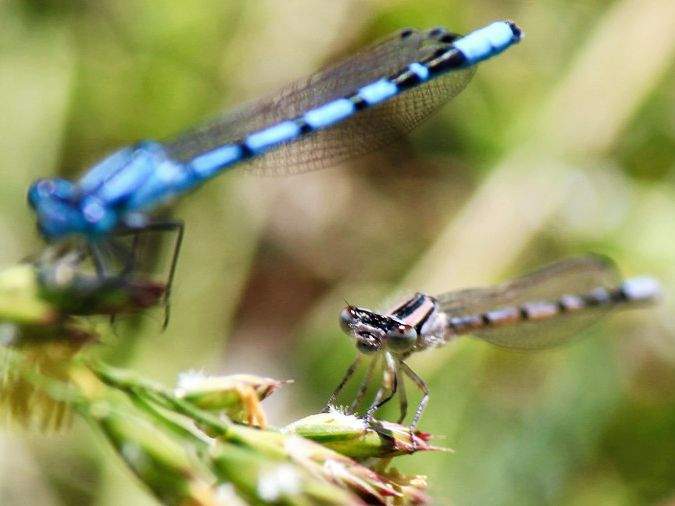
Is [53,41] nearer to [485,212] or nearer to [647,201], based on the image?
[485,212]

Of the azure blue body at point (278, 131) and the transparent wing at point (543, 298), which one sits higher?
the azure blue body at point (278, 131)

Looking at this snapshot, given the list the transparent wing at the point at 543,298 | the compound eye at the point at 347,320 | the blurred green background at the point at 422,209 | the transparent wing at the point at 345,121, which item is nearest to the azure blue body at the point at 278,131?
the transparent wing at the point at 345,121

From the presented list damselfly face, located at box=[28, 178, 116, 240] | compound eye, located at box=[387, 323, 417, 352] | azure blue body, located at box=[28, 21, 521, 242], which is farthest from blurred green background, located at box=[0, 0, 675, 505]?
damselfly face, located at box=[28, 178, 116, 240]

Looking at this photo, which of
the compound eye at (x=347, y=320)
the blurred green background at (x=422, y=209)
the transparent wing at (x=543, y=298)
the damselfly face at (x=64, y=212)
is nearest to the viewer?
the damselfly face at (x=64, y=212)

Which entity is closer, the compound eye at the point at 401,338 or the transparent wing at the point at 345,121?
the compound eye at the point at 401,338

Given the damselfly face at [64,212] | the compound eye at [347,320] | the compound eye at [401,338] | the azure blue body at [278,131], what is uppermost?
the azure blue body at [278,131]

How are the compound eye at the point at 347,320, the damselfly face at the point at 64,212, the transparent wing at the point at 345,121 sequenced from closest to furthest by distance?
the damselfly face at the point at 64,212
the compound eye at the point at 347,320
the transparent wing at the point at 345,121

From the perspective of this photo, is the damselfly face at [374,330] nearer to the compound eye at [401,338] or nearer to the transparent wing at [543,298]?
the compound eye at [401,338]
